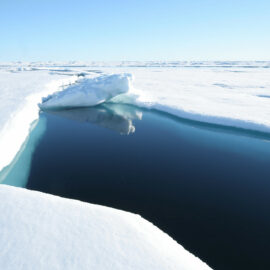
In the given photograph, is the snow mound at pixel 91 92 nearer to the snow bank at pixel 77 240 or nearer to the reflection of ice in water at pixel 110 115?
the reflection of ice in water at pixel 110 115

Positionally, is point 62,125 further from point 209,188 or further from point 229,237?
point 229,237

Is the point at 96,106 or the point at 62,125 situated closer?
the point at 62,125

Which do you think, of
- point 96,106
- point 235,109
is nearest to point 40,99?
point 96,106

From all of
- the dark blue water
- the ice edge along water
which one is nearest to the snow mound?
the dark blue water

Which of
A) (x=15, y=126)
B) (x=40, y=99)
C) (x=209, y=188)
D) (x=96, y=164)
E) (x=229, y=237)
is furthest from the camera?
(x=40, y=99)

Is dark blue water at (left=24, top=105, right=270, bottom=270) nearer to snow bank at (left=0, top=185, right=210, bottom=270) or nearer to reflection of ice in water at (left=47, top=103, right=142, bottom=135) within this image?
reflection of ice in water at (left=47, top=103, right=142, bottom=135)

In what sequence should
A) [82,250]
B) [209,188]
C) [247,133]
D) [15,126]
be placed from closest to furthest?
[82,250] → [209,188] → [15,126] → [247,133]

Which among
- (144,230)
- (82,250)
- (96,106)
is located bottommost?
(96,106)
